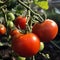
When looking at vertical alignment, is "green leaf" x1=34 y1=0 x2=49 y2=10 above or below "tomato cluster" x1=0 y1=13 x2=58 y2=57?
above

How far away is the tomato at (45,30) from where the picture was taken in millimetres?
1159

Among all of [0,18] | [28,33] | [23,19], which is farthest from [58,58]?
[28,33]

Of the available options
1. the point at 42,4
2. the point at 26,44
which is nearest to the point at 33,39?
the point at 26,44

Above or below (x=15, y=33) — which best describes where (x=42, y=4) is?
above

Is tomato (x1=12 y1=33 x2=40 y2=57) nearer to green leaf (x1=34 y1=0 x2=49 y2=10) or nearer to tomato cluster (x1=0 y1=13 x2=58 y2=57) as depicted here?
tomato cluster (x1=0 y1=13 x2=58 y2=57)

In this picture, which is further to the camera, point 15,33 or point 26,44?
point 15,33

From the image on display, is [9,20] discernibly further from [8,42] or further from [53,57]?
[53,57]

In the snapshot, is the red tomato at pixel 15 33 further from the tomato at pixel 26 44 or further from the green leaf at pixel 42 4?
the green leaf at pixel 42 4

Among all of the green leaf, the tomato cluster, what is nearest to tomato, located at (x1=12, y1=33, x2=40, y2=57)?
the tomato cluster

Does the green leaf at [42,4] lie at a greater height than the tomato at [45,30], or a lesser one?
greater

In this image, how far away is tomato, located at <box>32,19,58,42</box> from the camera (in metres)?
1.16

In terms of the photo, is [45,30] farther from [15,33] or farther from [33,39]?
[15,33]

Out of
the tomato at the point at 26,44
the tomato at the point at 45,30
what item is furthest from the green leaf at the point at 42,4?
the tomato at the point at 26,44

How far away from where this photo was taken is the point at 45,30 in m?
1.19
